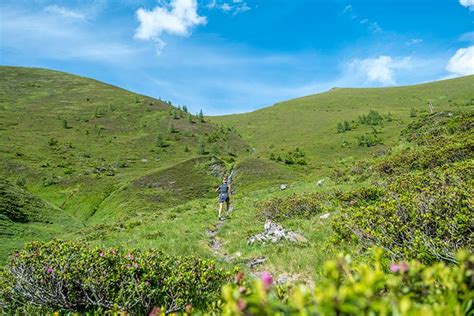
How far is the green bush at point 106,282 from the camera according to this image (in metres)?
5.94

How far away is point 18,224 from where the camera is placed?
24.4m

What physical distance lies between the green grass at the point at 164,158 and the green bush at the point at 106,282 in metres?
3.01

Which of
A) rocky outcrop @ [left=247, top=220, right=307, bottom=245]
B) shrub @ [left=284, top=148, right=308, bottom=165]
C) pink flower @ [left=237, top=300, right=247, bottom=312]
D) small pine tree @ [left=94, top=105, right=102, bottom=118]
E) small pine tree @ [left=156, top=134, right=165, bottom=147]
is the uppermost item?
small pine tree @ [left=94, top=105, right=102, bottom=118]

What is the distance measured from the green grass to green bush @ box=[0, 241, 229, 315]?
3006 millimetres

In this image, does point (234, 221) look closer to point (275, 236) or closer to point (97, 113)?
point (275, 236)

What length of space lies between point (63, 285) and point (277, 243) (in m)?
8.02

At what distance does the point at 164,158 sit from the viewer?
78.9 metres

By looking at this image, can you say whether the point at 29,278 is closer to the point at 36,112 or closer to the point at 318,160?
the point at 318,160

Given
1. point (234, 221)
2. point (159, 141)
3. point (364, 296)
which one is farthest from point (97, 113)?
point (364, 296)

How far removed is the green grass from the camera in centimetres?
1747

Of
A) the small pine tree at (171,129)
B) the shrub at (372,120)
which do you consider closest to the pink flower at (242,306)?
the small pine tree at (171,129)

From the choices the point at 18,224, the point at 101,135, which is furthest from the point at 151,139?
the point at 18,224

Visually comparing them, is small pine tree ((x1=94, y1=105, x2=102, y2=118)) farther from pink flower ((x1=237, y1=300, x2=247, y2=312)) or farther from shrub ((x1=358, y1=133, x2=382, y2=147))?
pink flower ((x1=237, y1=300, x2=247, y2=312))

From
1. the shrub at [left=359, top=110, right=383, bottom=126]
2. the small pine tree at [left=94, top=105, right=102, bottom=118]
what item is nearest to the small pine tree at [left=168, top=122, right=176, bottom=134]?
the small pine tree at [left=94, top=105, right=102, bottom=118]
